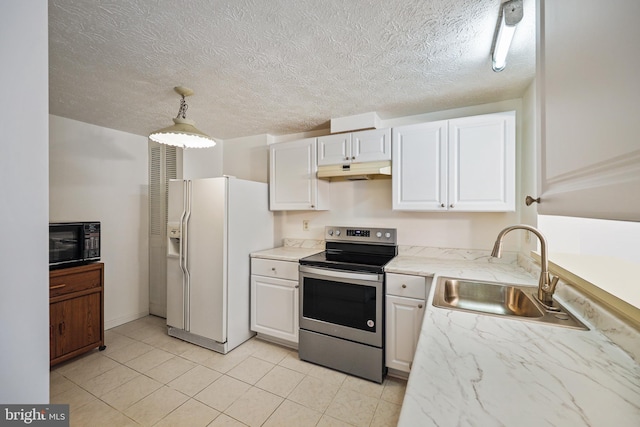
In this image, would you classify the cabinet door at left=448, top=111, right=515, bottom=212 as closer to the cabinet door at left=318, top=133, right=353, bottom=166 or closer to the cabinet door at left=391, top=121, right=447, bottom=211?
the cabinet door at left=391, top=121, right=447, bottom=211

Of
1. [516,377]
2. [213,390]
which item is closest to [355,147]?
[516,377]

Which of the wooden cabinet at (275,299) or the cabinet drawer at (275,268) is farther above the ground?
the cabinet drawer at (275,268)

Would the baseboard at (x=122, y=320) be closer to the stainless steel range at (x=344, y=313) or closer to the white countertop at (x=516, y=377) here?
the stainless steel range at (x=344, y=313)

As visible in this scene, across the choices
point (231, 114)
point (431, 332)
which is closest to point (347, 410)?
point (431, 332)

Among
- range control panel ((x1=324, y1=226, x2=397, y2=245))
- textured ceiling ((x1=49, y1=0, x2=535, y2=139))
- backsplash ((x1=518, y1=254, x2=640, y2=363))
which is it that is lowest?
backsplash ((x1=518, y1=254, x2=640, y2=363))

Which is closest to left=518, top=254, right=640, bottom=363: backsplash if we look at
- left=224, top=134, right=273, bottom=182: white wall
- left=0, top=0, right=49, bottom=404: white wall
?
left=0, top=0, right=49, bottom=404: white wall

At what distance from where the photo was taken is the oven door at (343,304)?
79.0 inches

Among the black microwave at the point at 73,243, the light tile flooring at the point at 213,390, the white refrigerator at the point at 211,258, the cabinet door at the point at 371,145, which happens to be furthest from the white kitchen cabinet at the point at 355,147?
the black microwave at the point at 73,243

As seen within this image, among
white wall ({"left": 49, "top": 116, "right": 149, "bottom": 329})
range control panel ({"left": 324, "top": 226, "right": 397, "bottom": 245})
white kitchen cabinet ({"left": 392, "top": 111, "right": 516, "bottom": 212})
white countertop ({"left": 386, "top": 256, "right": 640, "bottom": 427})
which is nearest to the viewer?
white countertop ({"left": 386, "top": 256, "right": 640, "bottom": 427})

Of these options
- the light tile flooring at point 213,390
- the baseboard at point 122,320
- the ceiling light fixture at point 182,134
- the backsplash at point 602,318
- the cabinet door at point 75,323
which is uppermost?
the ceiling light fixture at point 182,134

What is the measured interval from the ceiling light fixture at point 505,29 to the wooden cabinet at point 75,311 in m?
3.47

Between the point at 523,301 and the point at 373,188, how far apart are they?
62.2 inches

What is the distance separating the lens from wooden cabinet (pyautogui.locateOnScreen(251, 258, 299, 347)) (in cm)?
243
